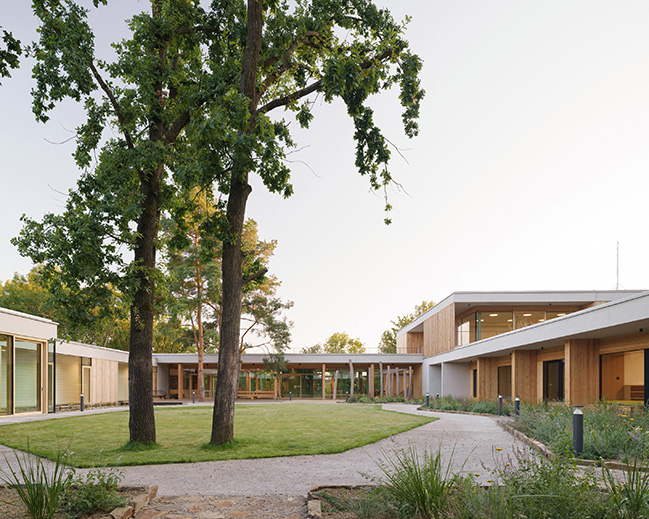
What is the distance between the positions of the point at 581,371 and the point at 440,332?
17.4 meters

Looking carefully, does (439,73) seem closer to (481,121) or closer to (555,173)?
(481,121)

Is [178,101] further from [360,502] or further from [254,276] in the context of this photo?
[360,502]

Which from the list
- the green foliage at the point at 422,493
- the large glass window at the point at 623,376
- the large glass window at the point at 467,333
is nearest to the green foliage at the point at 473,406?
the large glass window at the point at 623,376

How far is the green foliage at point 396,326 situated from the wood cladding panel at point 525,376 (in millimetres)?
44839

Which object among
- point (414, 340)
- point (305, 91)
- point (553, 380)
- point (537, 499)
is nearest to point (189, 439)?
point (305, 91)

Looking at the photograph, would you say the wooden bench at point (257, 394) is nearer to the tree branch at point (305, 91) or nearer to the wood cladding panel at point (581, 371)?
the wood cladding panel at point (581, 371)

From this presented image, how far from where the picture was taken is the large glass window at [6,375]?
2092 cm

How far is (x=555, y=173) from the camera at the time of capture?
84.9 feet

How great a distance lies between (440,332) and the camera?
Result: 36094 millimetres

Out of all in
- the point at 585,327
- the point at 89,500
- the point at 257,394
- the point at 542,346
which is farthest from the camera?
the point at 257,394

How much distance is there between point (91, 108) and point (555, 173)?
21.4 meters

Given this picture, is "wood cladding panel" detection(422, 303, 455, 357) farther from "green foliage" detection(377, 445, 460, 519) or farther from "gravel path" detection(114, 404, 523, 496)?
"green foliage" detection(377, 445, 460, 519)

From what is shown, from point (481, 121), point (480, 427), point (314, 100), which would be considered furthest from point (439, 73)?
point (480, 427)

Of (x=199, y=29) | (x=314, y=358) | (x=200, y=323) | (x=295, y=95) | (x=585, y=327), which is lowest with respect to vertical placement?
(x=314, y=358)
